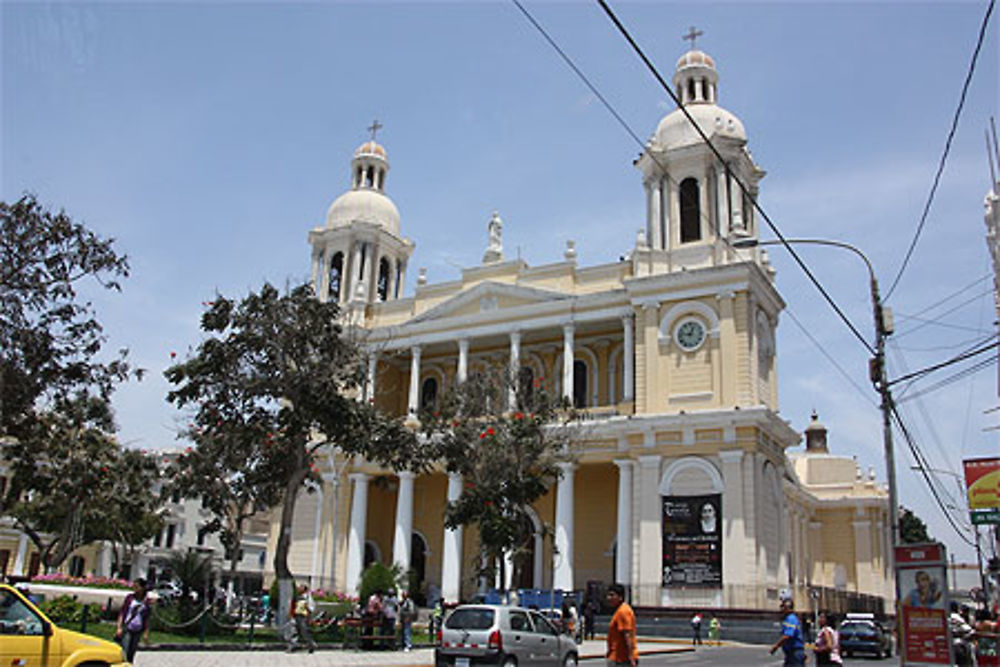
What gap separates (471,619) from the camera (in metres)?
15.5

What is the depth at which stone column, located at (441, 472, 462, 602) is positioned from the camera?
36.8m

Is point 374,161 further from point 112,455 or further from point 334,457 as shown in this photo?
point 112,455

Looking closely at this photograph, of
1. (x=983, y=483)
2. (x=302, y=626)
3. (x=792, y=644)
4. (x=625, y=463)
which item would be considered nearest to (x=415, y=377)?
(x=625, y=463)

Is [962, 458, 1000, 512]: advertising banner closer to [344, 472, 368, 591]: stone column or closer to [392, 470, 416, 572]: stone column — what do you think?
[392, 470, 416, 572]: stone column

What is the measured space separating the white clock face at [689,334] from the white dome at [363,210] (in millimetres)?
19063

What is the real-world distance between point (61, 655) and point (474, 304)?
3220 centimetres

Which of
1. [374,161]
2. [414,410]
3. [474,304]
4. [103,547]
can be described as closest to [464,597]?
[414,410]

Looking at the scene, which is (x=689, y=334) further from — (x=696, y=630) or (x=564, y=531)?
(x=696, y=630)

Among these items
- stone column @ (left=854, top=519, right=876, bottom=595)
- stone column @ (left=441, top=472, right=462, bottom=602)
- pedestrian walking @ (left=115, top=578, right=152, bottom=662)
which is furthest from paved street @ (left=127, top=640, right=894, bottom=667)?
stone column @ (left=854, top=519, right=876, bottom=595)

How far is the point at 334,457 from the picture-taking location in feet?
140

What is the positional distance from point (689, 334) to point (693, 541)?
8.01m

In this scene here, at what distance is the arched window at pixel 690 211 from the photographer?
37781 mm

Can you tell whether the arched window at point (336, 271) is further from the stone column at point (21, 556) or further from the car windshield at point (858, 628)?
the car windshield at point (858, 628)

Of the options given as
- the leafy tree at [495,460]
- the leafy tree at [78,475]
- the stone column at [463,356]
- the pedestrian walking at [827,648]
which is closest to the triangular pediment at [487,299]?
the stone column at [463,356]
